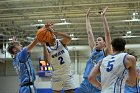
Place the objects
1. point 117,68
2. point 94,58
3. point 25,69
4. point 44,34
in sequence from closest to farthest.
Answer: point 117,68
point 44,34
point 94,58
point 25,69

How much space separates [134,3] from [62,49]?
7209 millimetres

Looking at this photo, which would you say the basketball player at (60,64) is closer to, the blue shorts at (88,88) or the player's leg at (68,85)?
the player's leg at (68,85)

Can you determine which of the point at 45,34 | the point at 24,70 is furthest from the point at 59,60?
the point at 24,70

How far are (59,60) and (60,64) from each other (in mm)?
76

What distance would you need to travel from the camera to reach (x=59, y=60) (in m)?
5.30

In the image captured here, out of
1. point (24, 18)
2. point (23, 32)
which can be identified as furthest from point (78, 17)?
point (23, 32)

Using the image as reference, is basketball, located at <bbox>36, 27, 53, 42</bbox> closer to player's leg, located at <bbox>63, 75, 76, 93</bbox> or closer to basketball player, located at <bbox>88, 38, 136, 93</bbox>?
player's leg, located at <bbox>63, 75, 76, 93</bbox>

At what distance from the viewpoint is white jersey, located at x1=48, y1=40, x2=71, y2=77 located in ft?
17.4

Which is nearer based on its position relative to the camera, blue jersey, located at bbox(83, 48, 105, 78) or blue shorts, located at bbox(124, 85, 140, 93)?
blue jersey, located at bbox(83, 48, 105, 78)

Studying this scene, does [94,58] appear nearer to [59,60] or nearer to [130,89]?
[59,60]

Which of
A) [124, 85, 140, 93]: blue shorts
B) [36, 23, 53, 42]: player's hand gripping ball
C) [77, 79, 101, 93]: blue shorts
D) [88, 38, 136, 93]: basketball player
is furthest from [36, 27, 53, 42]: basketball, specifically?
[88, 38, 136, 93]: basketball player

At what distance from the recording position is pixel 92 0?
11.3 meters

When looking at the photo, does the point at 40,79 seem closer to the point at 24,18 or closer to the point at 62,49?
the point at 24,18

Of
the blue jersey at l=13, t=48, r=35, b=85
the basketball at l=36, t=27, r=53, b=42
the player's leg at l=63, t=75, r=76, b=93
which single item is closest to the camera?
the basketball at l=36, t=27, r=53, b=42
